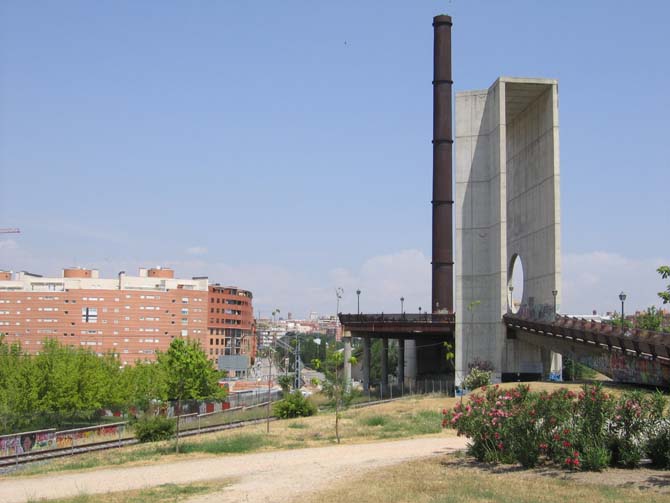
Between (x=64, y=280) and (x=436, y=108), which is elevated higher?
(x=436, y=108)

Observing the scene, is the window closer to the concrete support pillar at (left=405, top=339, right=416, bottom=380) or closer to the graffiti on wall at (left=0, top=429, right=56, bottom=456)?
the concrete support pillar at (left=405, top=339, right=416, bottom=380)

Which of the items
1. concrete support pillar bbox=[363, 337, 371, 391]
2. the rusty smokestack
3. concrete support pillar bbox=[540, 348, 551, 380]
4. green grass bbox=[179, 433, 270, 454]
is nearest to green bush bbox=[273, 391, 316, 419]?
green grass bbox=[179, 433, 270, 454]

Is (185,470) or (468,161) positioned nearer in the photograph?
(185,470)

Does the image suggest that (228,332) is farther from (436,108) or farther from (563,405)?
(563,405)

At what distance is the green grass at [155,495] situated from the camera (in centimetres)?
1936

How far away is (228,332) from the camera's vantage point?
176625 millimetres

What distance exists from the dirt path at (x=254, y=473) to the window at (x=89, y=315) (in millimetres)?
129403

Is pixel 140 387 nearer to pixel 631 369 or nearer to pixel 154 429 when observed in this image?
pixel 154 429

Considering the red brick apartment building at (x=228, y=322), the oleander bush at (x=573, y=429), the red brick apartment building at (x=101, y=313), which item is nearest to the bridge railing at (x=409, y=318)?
the oleander bush at (x=573, y=429)

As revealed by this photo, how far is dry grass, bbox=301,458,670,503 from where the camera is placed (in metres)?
16.7

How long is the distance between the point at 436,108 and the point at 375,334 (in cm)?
2665

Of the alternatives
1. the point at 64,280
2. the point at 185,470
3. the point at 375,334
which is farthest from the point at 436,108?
the point at 64,280

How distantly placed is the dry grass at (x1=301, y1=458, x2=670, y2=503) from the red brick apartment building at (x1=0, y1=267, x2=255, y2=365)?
443 feet

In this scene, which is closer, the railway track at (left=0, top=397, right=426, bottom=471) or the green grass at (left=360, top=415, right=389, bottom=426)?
the railway track at (left=0, top=397, right=426, bottom=471)
